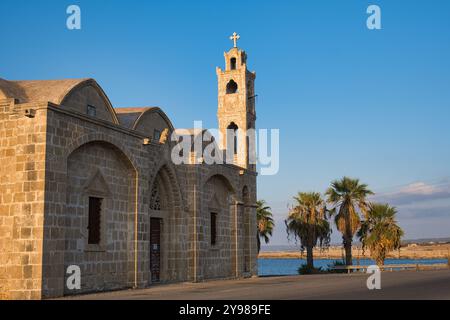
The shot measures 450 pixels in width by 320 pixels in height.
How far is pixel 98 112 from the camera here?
71.7 feet

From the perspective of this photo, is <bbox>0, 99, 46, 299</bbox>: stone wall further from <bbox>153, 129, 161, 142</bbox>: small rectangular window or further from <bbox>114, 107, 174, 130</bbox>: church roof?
<bbox>153, 129, 161, 142</bbox>: small rectangular window

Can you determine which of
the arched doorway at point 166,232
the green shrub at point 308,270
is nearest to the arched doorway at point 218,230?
the arched doorway at point 166,232

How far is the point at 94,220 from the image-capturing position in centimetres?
1917

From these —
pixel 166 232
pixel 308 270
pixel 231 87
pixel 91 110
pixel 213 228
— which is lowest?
pixel 308 270

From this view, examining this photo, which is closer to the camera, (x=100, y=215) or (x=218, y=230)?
(x=100, y=215)

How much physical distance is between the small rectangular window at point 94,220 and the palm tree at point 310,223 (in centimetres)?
2528

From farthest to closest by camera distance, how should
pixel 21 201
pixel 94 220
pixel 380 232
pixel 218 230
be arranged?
pixel 380 232 < pixel 218 230 < pixel 94 220 < pixel 21 201

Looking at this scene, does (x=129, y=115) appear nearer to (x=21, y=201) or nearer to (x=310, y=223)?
(x=21, y=201)

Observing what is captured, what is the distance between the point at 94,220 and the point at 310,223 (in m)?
26.2

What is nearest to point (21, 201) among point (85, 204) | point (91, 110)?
point (85, 204)

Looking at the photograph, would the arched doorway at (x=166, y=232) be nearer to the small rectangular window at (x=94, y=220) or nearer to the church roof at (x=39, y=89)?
the small rectangular window at (x=94, y=220)

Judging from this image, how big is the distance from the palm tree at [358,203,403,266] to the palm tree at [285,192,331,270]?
2.98 metres

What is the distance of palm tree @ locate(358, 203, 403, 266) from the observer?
3916cm

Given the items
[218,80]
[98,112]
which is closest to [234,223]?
[218,80]
